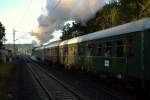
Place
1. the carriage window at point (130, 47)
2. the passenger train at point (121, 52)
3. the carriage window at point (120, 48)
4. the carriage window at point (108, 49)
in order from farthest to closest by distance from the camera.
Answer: the carriage window at point (108, 49) → the carriage window at point (120, 48) → the carriage window at point (130, 47) → the passenger train at point (121, 52)

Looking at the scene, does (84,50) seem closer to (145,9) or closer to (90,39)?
(90,39)

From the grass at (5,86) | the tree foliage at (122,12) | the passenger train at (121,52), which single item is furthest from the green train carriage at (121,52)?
the tree foliage at (122,12)

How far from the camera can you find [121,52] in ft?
56.9

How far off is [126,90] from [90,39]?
6.85 m

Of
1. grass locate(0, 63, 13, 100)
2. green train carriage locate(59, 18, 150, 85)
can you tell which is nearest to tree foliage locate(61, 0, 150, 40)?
grass locate(0, 63, 13, 100)

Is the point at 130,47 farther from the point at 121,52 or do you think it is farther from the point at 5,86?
the point at 5,86

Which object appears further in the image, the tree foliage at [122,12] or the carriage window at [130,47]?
the tree foliage at [122,12]

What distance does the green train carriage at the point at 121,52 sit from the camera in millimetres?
14352

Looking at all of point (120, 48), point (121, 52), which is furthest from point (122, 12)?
point (121, 52)

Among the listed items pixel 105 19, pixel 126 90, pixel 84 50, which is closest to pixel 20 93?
pixel 126 90

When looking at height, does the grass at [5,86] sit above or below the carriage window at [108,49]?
below

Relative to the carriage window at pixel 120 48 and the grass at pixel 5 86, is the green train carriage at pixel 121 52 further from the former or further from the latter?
the grass at pixel 5 86

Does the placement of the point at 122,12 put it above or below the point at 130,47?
above

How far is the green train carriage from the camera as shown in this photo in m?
14.4
